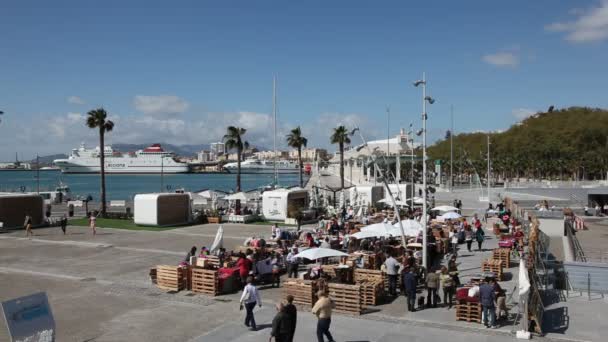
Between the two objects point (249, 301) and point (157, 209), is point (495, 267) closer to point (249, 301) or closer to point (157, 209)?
point (249, 301)

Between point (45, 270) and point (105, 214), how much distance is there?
22.3 metres

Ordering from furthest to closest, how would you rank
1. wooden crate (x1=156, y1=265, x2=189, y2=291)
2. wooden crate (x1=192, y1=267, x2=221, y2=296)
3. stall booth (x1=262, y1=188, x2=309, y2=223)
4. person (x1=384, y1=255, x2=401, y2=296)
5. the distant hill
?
the distant hill
stall booth (x1=262, y1=188, x2=309, y2=223)
wooden crate (x1=156, y1=265, x2=189, y2=291)
wooden crate (x1=192, y1=267, x2=221, y2=296)
person (x1=384, y1=255, x2=401, y2=296)

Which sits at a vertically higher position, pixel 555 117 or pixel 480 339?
pixel 555 117

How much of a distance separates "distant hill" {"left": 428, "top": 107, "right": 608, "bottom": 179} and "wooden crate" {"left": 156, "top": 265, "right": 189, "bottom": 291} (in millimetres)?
75623

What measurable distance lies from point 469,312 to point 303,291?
4.39 meters

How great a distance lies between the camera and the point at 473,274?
727 inches

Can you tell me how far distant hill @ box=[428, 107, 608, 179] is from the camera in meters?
93.6

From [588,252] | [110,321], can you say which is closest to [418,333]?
[110,321]

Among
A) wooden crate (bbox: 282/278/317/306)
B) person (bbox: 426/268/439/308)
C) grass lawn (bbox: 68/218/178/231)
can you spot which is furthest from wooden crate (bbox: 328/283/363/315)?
grass lawn (bbox: 68/218/178/231)

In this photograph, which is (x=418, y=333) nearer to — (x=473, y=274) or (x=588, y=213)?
(x=473, y=274)

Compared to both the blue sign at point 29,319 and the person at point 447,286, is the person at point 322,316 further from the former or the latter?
the blue sign at point 29,319

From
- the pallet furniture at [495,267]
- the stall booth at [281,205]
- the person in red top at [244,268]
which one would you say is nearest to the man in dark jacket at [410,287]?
the pallet furniture at [495,267]

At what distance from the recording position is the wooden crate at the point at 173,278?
16516mm

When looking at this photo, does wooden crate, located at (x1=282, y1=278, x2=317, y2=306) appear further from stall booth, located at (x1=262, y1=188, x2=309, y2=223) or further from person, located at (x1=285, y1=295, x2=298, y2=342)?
stall booth, located at (x1=262, y1=188, x2=309, y2=223)
